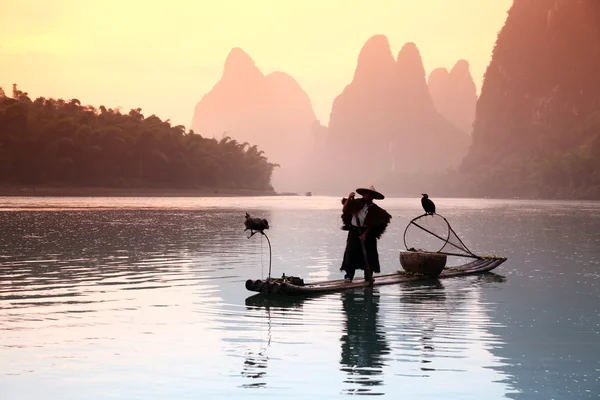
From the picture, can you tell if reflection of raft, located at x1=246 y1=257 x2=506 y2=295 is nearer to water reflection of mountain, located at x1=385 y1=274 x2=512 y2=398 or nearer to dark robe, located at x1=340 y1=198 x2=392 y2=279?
dark robe, located at x1=340 y1=198 x2=392 y2=279

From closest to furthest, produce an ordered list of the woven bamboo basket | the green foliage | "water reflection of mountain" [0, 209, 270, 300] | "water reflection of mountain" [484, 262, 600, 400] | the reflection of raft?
1. "water reflection of mountain" [484, 262, 600, 400]
2. the reflection of raft
3. "water reflection of mountain" [0, 209, 270, 300]
4. the woven bamboo basket
5. the green foliage

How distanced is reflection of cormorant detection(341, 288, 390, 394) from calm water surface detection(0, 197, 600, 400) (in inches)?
1.3

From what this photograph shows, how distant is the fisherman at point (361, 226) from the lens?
16.0m

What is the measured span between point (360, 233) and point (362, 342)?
5297 mm

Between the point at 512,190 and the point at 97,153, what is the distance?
98.9 m

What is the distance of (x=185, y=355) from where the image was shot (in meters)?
10.0

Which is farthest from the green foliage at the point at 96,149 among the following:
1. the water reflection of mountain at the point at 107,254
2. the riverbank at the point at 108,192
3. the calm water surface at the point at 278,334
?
the calm water surface at the point at 278,334

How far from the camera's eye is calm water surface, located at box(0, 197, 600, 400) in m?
8.68

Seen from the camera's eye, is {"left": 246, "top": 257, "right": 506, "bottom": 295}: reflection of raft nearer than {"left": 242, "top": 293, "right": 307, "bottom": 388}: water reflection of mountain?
No

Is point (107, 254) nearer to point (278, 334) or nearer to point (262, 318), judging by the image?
point (262, 318)

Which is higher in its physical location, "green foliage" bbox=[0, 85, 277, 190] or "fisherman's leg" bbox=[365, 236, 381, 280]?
"green foliage" bbox=[0, 85, 277, 190]

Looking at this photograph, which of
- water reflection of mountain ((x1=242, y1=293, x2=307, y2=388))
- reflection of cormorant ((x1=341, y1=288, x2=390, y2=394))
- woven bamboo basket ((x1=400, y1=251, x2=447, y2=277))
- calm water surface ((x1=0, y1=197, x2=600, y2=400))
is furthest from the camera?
woven bamboo basket ((x1=400, y1=251, x2=447, y2=277))

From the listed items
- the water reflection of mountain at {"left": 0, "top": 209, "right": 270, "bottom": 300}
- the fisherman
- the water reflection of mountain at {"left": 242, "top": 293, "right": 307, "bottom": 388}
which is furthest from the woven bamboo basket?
the water reflection of mountain at {"left": 0, "top": 209, "right": 270, "bottom": 300}

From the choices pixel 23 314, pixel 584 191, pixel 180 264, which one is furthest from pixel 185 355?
pixel 584 191
